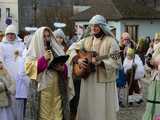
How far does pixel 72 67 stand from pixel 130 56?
180 inches

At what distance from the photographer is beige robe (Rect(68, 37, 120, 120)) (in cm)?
877

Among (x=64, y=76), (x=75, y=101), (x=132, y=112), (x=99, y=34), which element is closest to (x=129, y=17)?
(x=132, y=112)

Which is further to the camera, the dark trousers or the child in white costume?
the child in white costume

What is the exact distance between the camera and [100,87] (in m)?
8.87

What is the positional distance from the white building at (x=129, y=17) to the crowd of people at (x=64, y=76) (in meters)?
36.1

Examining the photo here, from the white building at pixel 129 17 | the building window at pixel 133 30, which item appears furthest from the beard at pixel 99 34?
the building window at pixel 133 30

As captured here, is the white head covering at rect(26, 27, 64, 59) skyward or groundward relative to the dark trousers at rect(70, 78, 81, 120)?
skyward

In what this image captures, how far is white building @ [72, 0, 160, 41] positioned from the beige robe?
36.3 metres

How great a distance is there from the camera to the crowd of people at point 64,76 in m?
8.05

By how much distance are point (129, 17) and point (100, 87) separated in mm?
38060

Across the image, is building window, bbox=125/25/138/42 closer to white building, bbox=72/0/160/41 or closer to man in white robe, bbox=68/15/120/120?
white building, bbox=72/0/160/41

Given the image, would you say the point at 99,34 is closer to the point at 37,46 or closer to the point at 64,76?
the point at 64,76

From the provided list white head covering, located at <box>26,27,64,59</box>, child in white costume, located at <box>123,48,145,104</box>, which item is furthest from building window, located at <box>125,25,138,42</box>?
white head covering, located at <box>26,27,64,59</box>

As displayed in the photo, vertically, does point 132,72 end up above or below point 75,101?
above
